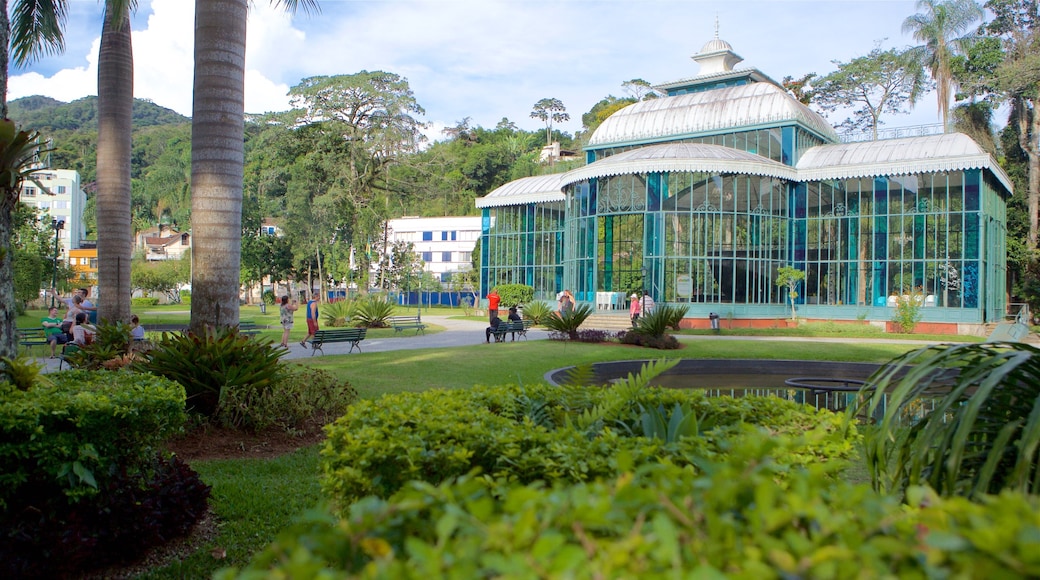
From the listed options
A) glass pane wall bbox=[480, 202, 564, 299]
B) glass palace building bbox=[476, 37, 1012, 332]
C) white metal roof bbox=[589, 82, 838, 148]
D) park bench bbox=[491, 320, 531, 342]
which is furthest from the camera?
glass pane wall bbox=[480, 202, 564, 299]

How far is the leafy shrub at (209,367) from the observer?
289 inches

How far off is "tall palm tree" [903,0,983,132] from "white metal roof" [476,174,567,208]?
62.6 feet

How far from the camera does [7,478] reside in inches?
144

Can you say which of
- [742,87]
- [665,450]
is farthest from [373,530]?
[742,87]

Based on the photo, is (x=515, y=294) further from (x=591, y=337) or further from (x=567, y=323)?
(x=591, y=337)

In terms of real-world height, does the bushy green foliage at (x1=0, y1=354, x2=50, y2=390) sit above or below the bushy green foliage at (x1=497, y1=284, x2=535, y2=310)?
below

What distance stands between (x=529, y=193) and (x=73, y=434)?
35333 millimetres

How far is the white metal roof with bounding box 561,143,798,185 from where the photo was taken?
2830 centimetres

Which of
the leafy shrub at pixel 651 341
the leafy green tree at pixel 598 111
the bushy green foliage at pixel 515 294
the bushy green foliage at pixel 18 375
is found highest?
the leafy green tree at pixel 598 111

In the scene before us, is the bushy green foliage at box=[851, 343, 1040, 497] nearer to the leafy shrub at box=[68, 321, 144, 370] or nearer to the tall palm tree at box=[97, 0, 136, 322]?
the leafy shrub at box=[68, 321, 144, 370]

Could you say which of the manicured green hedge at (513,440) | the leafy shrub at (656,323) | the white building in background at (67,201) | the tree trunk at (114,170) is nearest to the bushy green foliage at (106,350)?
the tree trunk at (114,170)

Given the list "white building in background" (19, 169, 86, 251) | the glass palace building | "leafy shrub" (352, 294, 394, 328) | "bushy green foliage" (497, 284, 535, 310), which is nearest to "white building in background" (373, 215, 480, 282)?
"bushy green foliage" (497, 284, 535, 310)

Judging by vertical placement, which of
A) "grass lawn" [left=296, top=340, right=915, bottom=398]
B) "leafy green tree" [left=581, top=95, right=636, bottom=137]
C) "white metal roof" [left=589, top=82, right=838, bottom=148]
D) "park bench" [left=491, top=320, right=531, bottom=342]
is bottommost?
"grass lawn" [left=296, top=340, right=915, bottom=398]

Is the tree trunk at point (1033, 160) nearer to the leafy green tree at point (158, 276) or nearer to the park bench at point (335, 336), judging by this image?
the park bench at point (335, 336)
